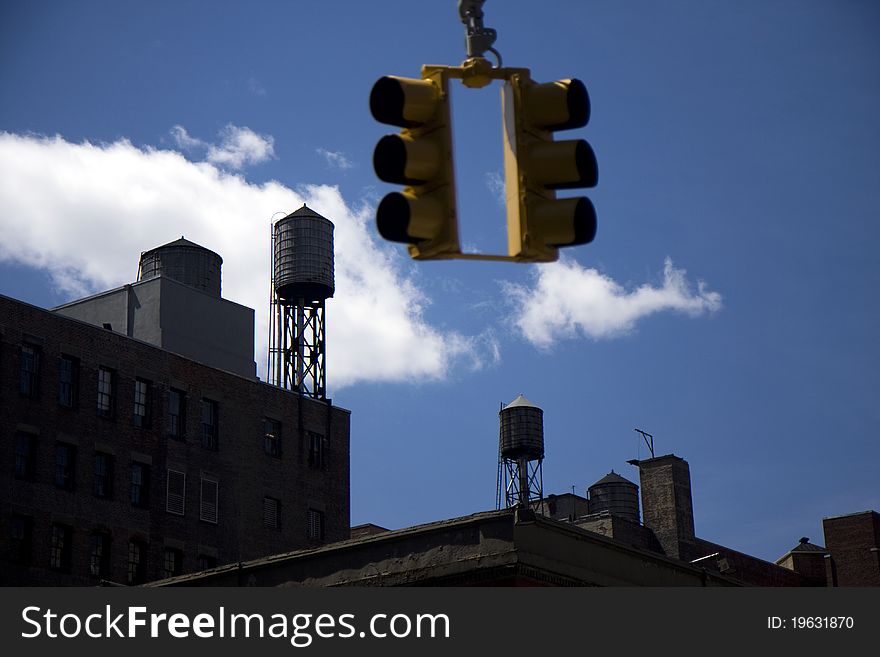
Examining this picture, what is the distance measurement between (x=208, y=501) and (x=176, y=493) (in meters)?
1.59

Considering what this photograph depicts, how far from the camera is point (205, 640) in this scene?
2367 cm

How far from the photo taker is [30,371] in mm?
47906

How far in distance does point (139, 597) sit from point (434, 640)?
5680mm

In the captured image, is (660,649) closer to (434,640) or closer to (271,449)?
(434,640)

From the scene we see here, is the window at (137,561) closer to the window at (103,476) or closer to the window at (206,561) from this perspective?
the window at (103,476)

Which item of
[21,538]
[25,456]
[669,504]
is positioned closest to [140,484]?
[25,456]

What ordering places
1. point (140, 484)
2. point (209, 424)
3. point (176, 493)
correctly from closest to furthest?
1. point (140, 484)
2. point (176, 493)
3. point (209, 424)

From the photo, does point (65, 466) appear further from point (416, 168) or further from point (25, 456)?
point (416, 168)

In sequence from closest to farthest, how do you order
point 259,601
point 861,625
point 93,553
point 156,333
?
1. point 861,625
2. point 259,601
3. point 93,553
4. point 156,333

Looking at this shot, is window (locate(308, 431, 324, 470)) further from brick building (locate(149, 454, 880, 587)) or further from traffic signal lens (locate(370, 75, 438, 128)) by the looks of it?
traffic signal lens (locate(370, 75, 438, 128))

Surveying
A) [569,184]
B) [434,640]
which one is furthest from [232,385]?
[569,184]

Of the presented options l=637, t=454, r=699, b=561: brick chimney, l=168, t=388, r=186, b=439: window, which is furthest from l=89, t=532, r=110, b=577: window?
l=637, t=454, r=699, b=561: brick chimney

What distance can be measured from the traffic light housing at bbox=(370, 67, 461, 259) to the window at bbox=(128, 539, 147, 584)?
42992 millimetres

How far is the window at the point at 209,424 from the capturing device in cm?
5375
